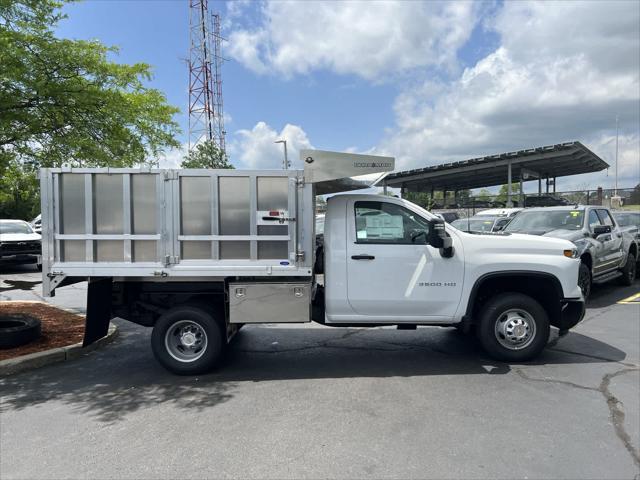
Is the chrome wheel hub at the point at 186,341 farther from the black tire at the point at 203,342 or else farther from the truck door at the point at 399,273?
the truck door at the point at 399,273

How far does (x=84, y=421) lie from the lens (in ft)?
14.1

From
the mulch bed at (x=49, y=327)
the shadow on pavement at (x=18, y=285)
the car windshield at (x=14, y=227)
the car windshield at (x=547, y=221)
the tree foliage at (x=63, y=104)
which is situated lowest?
the mulch bed at (x=49, y=327)

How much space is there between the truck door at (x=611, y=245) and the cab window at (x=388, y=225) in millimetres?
6199

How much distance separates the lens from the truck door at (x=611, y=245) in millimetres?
9977

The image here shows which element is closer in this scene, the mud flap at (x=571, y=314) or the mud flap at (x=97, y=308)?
the mud flap at (x=97, y=308)

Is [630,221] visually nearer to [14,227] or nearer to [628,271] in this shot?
[628,271]

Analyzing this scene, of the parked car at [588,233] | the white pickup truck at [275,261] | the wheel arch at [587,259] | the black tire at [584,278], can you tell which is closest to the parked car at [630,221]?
the parked car at [588,233]

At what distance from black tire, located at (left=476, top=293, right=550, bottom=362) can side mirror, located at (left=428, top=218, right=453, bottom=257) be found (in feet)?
2.93

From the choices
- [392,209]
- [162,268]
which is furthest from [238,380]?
[392,209]

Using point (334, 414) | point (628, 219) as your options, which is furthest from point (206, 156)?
point (334, 414)

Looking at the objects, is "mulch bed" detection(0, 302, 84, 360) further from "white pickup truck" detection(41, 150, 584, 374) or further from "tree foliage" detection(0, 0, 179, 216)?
"tree foliage" detection(0, 0, 179, 216)

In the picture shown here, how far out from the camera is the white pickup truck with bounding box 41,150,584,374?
5.20m

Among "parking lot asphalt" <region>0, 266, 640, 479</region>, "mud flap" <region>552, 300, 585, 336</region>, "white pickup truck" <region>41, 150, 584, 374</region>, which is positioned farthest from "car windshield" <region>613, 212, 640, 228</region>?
"white pickup truck" <region>41, 150, 584, 374</region>

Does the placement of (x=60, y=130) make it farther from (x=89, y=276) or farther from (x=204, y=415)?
(x=204, y=415)
